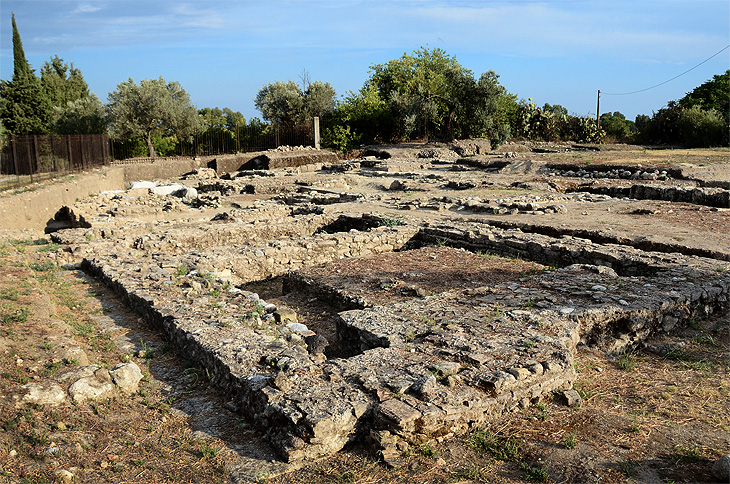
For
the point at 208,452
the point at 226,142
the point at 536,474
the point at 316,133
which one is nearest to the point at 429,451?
the point at 536,474

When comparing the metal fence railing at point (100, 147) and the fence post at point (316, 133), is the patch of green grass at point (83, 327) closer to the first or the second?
the metal fence railing at point (100, 147)

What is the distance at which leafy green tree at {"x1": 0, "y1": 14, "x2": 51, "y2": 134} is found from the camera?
28.8 meters

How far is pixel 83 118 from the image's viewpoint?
1119 inches

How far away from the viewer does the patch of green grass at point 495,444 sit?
3182mm

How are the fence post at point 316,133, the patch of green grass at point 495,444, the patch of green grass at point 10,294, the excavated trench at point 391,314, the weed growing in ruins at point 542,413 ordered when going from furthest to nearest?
the fence post at point 316,133 < the patch of green grass at point 10,294 < the weed growing in ruins at point 542,413 < the excavated trench at point 391,314 < the patch of green grass at point 495,444

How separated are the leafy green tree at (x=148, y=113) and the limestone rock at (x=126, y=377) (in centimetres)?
2459

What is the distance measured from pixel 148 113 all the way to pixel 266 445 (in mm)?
26811

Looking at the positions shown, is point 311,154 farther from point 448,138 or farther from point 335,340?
point 335,340

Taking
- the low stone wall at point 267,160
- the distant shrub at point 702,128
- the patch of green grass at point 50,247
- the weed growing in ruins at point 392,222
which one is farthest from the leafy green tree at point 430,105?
the patch of green grass at point 50,247

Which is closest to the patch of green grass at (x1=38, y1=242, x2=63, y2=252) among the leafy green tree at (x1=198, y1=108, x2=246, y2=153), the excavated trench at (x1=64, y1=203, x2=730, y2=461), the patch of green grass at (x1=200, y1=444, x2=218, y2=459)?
the excavated trench at (x1=64, y1=203, x2=730, y2=461)

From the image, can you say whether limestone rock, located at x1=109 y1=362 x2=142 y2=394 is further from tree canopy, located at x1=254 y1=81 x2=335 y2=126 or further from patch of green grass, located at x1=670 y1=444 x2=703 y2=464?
tree canopy, located at x1=254 y1=81 x2=335 y2=126

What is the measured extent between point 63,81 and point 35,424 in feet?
134

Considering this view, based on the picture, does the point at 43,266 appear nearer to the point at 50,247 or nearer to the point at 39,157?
the point at 50,247

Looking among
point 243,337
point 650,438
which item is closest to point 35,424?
point 243,337
